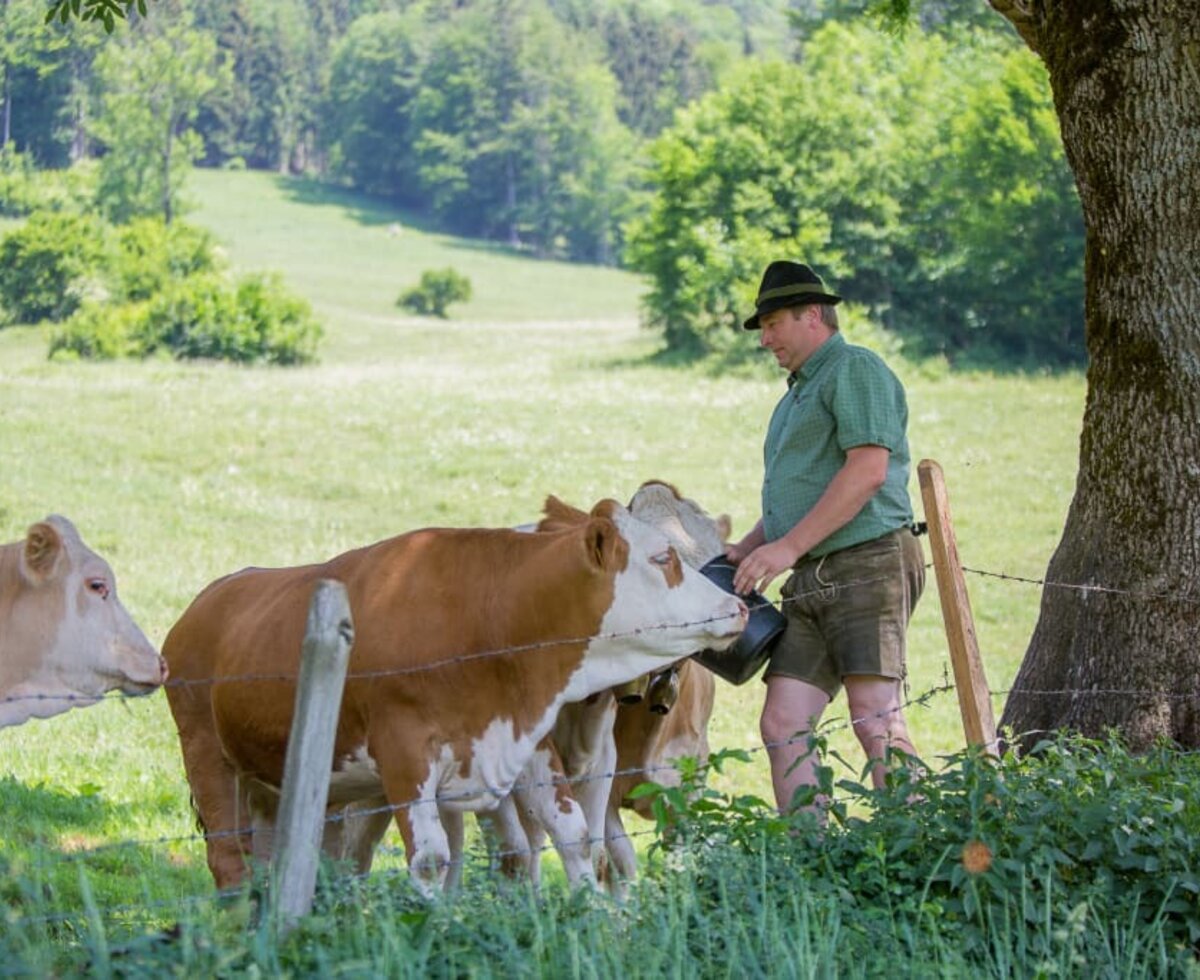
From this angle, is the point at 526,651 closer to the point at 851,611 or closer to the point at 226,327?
the point at 851,611

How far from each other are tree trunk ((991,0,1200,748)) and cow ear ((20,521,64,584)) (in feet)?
13.9

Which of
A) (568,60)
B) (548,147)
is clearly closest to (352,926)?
(548,147)

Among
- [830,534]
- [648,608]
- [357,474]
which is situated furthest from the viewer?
[357,474]

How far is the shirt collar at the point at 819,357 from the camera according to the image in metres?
7.42

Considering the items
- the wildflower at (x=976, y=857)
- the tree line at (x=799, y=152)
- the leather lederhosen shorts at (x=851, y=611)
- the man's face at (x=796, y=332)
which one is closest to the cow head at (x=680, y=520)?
the leather lederhosen shorts at (x=851, y=611)

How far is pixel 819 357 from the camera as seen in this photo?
7.45 metres

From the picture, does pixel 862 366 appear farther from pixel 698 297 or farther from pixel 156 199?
pixel 156 199

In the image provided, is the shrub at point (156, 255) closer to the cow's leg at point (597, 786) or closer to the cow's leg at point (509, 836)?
the cow's leg at point (597, 786)

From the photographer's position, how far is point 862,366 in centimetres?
725

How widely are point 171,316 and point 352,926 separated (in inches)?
1678

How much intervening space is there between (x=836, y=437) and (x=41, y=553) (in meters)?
3.06

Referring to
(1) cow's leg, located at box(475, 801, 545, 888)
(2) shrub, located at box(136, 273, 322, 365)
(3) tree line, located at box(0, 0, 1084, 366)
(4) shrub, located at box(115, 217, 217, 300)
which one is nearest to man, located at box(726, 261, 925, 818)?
(1) cow's leg, located at box(475, 801, 545, 888)

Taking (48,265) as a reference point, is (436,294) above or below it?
below

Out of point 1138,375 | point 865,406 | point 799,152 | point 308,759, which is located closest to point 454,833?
point 865,406
